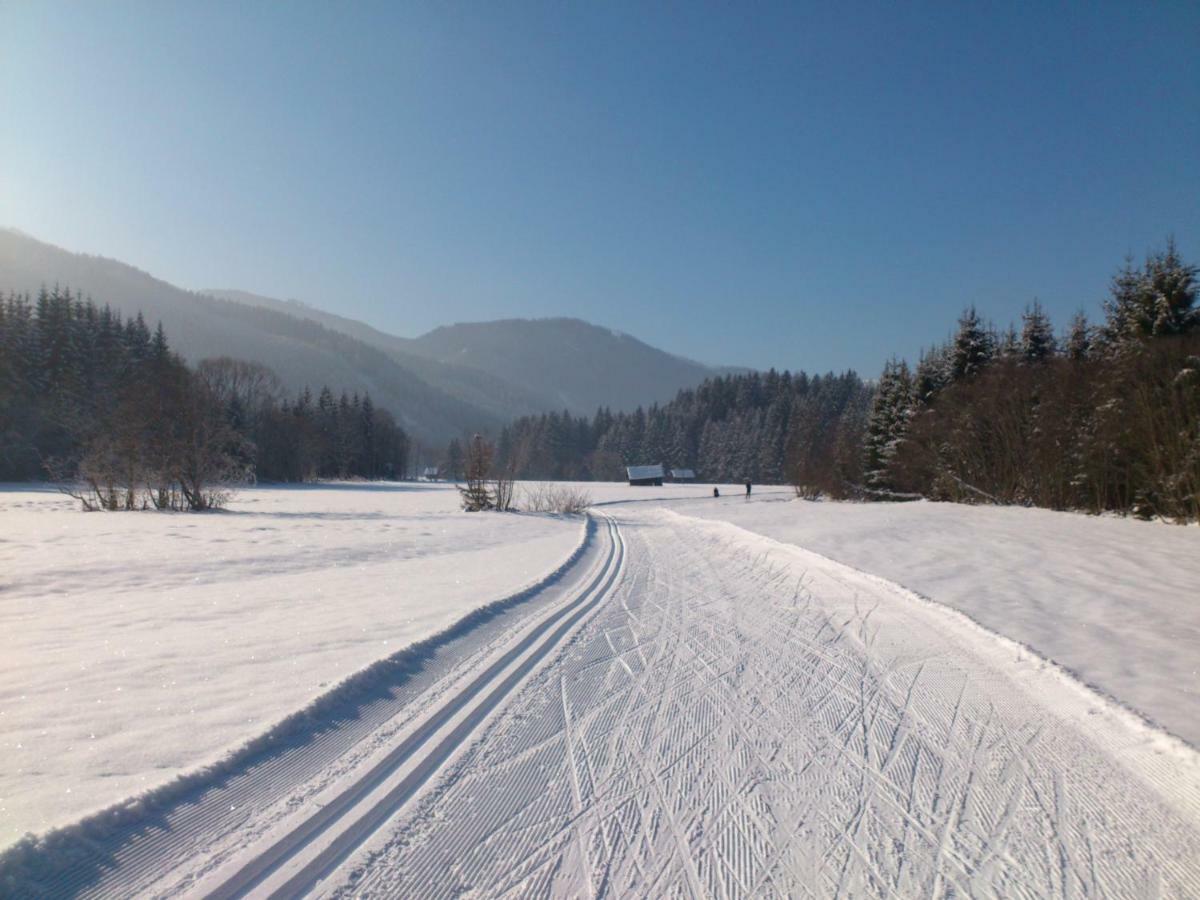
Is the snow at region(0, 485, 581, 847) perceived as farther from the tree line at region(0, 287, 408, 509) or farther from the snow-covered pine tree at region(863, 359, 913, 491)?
the snow-covered pine tree at region(863, 359, 913, 491)

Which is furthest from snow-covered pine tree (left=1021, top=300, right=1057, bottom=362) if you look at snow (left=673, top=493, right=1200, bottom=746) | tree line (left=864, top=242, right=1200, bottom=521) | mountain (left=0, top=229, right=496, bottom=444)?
mountain (left=0, top=229, right=496, bottom=444)

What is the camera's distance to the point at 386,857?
2.98m

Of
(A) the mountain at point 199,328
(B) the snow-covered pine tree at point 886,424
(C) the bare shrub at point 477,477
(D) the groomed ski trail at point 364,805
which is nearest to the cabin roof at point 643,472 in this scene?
(B) the snow-covered pine tree at point 886,424

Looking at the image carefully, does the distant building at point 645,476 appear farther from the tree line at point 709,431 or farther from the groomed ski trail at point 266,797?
the groomed ski trail at point 266,797

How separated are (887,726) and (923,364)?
127ft

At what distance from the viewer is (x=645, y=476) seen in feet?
267

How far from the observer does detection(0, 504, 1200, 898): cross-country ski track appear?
288cm

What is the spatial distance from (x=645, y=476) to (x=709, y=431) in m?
24.4

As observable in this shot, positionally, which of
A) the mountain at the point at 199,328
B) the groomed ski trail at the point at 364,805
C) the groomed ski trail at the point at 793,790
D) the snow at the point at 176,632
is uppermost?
→ the mountain at the point at 199,328

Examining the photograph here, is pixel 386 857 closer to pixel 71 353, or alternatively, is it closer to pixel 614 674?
pixel 614 674

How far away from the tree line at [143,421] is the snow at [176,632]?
28.2 feet

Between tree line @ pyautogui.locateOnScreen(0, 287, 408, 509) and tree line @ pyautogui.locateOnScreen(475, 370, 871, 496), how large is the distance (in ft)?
56.1

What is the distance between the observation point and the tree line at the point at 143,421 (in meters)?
25.6

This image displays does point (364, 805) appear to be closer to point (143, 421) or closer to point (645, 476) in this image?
point (143, 421)
